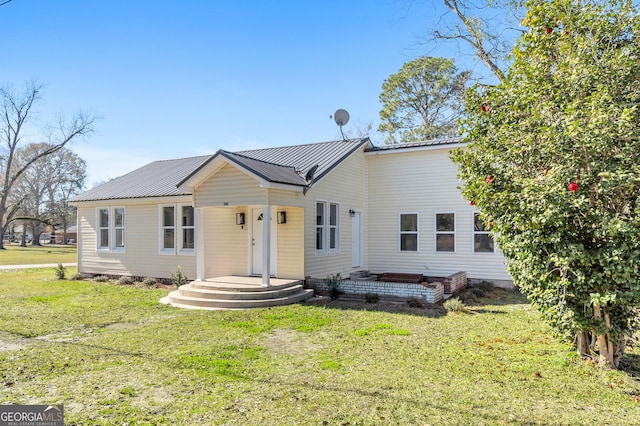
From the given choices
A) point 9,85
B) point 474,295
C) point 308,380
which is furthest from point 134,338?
point 9,85

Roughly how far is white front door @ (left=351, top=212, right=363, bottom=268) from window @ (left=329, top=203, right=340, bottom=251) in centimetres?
107

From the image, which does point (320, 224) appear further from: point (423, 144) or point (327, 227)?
point (423, 144)

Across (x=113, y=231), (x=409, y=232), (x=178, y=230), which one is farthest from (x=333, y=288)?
(x=113, y=231)

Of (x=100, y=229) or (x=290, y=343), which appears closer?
(x=290, y=343)

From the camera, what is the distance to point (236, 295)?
964 centimetres

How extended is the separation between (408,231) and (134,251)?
9.99 m

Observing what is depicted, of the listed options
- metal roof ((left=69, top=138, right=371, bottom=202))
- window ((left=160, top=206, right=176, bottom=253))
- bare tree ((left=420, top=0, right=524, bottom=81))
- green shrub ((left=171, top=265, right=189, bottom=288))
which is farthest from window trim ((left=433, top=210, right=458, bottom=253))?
window ((left=160, top=206, right=176, bottom=253))

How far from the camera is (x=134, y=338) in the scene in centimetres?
A: 685

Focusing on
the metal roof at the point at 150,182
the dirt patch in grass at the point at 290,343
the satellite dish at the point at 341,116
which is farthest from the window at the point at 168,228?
the dirt patch in grass at the point at 290,343

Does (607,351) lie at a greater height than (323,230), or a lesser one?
lesser

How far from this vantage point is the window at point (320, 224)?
12.0 metres

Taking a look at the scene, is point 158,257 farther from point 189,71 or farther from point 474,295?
point 474,295

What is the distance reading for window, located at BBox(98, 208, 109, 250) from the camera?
→ 50.4 feet
